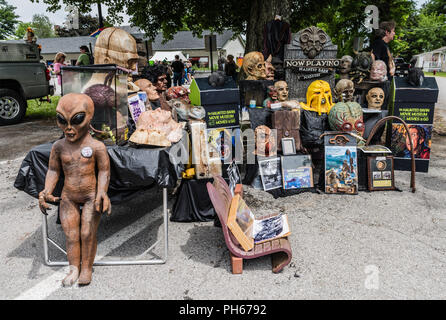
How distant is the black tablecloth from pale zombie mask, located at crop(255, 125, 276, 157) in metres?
2.15

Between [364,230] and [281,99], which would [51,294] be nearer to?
[364,230]

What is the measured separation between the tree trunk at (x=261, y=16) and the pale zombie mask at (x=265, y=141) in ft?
16.8

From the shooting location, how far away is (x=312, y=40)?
237 inches

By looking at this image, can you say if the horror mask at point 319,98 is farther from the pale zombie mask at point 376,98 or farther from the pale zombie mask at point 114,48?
the pale zombie mask at point 114,48

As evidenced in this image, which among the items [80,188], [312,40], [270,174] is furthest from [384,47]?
[80,188]

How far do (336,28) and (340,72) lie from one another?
10.9 meters

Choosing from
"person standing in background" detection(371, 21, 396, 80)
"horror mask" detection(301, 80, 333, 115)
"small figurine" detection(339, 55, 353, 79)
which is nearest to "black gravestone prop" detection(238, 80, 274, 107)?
"horror mask" detection(301, 80, 333, 115)

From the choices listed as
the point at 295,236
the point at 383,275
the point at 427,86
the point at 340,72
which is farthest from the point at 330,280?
the point at 340,72

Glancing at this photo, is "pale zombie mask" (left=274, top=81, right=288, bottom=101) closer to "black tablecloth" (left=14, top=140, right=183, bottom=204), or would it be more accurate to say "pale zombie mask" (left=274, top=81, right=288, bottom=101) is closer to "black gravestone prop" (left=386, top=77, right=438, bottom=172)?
"black gravestone prop" (left=386, top=77, right=438, bottom=172)

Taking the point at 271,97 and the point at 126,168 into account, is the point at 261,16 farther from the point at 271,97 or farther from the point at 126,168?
the point at 126,168

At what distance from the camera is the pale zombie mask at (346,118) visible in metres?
4.97

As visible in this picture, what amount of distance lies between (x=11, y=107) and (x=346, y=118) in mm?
9407

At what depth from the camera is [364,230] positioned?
384 cm

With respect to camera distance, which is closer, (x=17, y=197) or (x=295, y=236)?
(x=295, y=236)
